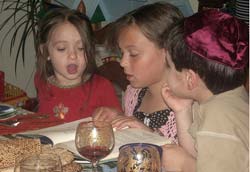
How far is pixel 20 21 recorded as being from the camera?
13.6 feet

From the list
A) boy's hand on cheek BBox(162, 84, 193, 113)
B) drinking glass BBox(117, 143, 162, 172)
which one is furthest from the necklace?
drinking glass BBox(117, 143, 162, 172)

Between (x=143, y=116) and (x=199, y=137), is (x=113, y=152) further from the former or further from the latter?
(x=143, y=116)

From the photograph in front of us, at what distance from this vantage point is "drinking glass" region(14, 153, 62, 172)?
3.76 ft

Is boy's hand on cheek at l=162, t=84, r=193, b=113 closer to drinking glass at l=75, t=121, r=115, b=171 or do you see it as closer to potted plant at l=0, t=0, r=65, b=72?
drinking glass at l=75, t=121, r=115, b=171

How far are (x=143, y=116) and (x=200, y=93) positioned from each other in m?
0.57

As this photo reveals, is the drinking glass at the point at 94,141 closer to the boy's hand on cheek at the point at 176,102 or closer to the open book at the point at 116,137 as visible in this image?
the open book at the point at 116,137

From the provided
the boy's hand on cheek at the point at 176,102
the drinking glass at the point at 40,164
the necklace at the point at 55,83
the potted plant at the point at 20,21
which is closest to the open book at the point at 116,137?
the boy's hand on cheek at the point at 176,102

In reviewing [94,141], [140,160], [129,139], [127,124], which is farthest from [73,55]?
[140,160]

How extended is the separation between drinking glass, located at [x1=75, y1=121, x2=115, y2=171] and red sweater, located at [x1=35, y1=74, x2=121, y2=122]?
92 centimetres

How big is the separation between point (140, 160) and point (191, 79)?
15.1 inches

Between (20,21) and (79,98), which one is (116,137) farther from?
(20,21)

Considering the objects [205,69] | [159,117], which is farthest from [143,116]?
[205,69]

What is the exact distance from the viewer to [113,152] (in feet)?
4.96

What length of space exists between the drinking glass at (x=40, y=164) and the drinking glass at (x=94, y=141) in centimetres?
20
